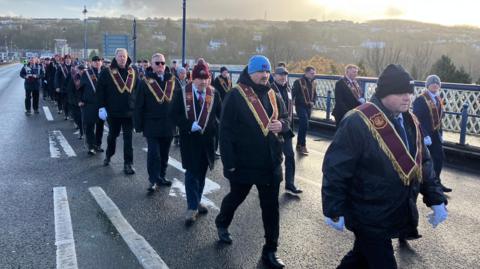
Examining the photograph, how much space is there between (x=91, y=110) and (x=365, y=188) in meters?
8.56

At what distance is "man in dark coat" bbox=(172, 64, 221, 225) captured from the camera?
240 inches

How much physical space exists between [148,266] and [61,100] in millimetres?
14611

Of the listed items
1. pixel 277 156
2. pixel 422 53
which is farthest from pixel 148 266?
pixel 422 53

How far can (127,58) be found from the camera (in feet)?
29.8

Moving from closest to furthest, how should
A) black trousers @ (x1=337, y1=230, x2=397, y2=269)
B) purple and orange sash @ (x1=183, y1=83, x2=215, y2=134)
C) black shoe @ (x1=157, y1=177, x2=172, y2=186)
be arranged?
black trousers @ (x1=337, y1=230, x2=397, y2=269)
purple and orange sash @ (x1=183, y1=83, x2=215, y2=134)
black shoe @ (x1=157, y1=177, x2=172, y2=186)

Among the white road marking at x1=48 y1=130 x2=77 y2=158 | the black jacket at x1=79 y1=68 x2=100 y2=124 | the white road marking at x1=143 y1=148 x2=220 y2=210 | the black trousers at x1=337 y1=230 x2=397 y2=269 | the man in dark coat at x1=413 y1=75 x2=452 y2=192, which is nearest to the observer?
the black trousers at x1=337 y1=230 x2=397 y2=269

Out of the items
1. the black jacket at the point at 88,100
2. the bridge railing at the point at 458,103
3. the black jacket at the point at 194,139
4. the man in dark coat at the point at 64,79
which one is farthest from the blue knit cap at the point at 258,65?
the man in dark coat at the point at 64,79

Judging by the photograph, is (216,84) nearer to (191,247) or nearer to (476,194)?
(476,194)

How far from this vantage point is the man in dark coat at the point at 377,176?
3.27 meters

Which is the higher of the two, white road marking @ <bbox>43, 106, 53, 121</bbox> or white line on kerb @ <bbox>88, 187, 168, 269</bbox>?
white line on kerb @ <bbox>88, 187, 168, 269</bbox>

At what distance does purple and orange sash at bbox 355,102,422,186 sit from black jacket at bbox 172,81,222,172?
10.0ft

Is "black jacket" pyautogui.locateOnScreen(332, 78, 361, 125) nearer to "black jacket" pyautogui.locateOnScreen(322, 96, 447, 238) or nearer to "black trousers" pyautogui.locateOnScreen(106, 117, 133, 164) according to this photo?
"black trousers" pyautogui.locateOnScreen(106, 117, 133, 164)

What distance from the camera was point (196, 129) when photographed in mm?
6051

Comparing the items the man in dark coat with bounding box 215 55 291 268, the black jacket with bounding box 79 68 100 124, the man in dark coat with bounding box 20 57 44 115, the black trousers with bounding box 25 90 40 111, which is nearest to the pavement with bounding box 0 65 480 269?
the man in dark coat with bounding box 215 55 291 268
